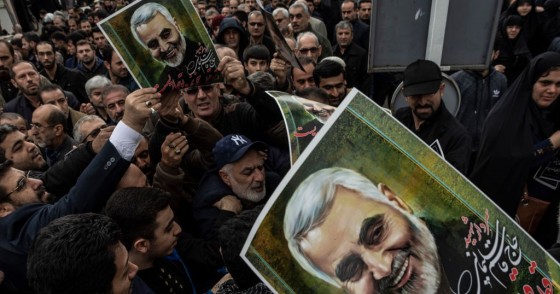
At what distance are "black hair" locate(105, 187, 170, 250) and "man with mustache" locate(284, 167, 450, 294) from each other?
3.53 ft

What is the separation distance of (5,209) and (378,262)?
1.72m

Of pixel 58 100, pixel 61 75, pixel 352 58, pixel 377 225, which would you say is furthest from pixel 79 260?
pixel 61 75

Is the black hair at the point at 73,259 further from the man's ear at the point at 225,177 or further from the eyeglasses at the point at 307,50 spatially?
the eyeglasses at the point at 307,50

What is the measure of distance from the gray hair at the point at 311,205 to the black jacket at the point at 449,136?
1.83 metres

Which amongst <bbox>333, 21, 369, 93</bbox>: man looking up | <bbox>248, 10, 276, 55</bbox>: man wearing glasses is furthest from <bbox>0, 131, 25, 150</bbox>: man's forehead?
<bbox>333, 21, 369, 93</bbox>: man looking up

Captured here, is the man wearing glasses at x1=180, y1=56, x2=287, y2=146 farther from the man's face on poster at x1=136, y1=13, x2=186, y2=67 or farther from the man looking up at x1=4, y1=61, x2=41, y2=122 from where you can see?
the man looking up at x1=4, y1=61, x2=41, y2=122

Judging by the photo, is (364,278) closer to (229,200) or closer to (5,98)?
(229,200)

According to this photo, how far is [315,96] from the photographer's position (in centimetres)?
318

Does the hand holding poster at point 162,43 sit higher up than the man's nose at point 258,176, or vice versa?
the hand holding poster at point 162,43

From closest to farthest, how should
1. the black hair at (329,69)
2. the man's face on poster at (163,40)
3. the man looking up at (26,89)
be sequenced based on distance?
1. the man's face on poster at (163,40)
2. the black hair at (329,69)
3. the man looking up at (26,89)

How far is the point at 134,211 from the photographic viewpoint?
1874 millimetres

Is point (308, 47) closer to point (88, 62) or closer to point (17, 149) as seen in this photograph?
point (17, 149)

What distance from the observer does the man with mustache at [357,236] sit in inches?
38.9

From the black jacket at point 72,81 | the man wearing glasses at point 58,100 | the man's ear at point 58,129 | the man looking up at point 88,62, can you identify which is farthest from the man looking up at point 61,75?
the man's ear at point 58,129
